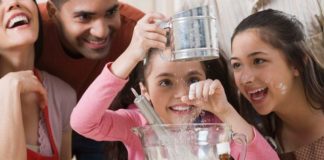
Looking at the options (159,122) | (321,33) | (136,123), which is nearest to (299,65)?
(321,33)

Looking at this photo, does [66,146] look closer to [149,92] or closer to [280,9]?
[149,92]

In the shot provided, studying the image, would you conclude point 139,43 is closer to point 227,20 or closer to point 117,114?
point 117,114

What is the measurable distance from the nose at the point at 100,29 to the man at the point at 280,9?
0.35 meters

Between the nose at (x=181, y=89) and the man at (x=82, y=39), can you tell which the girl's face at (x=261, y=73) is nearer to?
the nose at (x=181, y=89)

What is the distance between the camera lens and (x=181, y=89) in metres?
0.96

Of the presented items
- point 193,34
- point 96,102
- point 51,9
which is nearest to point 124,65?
point 96,102

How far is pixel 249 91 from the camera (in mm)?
1017

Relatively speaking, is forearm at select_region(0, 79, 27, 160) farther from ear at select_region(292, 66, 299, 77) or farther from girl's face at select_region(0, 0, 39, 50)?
ear at select_region(292, 66, 299, 77)

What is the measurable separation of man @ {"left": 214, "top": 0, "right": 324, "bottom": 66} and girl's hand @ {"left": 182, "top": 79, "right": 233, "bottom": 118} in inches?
19.9

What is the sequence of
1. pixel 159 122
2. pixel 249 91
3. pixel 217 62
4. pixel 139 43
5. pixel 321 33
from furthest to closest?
pixel 321 33
pixel 217 62
pixel 249 91
pixel 139 43
pixel 159 122

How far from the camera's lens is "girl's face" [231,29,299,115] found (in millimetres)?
1005

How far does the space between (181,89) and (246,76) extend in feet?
0.49

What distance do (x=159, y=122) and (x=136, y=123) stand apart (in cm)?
38

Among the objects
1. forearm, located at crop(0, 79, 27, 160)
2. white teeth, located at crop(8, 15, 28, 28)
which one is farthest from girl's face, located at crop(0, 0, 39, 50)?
forearm, located at crop(0, 79, 27, 160)
